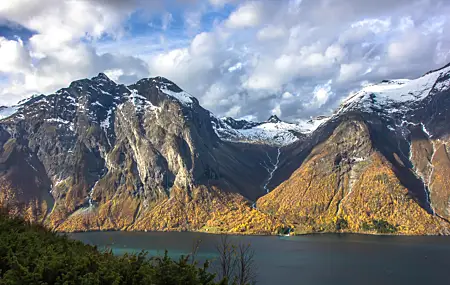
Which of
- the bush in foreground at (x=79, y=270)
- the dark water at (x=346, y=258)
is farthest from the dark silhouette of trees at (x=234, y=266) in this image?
the dark water at (x=346, y=258)

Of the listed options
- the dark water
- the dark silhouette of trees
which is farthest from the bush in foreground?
the dark water

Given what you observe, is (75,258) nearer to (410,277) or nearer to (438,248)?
(410,277)

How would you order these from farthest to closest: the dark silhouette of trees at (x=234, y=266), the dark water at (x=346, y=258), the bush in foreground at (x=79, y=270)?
the dark water at (x=346, y=258) → the dark silhouette of trees at (x=234, y=266) → the bush in foreground at (x=79, y=270)

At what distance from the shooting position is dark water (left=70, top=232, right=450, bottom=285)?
94713mm

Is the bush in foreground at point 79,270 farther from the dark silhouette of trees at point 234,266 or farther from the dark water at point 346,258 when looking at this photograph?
the dark water at point 346,258

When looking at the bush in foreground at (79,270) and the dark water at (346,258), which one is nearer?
the bush in foreground at (79,270)

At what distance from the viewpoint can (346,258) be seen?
Result: 12019 cm

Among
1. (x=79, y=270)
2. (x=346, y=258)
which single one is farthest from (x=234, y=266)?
(x=346, y=258)

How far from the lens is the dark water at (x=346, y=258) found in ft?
311

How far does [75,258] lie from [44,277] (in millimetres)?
2163

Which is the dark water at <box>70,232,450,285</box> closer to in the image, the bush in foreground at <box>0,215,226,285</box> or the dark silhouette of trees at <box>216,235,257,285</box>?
the dark silhouette of trees at <box>216,235,257,285</box>

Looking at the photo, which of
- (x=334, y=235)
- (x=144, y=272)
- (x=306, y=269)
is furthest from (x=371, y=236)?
(x=144, y=272)

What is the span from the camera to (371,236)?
601 feet

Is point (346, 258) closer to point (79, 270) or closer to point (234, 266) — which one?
point (234, 266)
